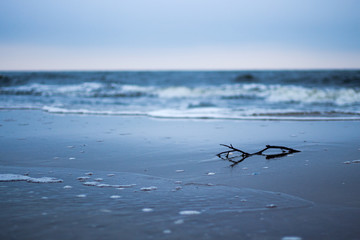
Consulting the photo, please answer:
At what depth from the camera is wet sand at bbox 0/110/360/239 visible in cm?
228

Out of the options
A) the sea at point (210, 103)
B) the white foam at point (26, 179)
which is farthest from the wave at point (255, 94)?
the white foam at point (26, 179)

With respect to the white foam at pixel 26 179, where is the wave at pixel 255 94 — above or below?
above

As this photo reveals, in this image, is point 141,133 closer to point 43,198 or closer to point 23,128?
point 23,128

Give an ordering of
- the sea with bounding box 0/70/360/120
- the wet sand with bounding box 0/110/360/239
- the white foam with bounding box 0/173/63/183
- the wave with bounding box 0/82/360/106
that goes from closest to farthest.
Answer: the wet sand with bounding box 0/110/360/239, the white foam with bounding box 0/173/63/183, the sea with bounding box 0/70/360/120, the wave with bounding box 0/82/360/106

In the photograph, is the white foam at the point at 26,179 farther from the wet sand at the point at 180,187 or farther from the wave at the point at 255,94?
the wave at the point at 255,94

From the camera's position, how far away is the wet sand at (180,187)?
228 cm

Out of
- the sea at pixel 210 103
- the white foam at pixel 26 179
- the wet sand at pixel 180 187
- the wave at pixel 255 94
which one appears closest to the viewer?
the wet sand at pixel 180 187

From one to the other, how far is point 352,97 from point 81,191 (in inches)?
593

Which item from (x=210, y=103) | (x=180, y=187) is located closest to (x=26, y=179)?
(x=180, y=187)

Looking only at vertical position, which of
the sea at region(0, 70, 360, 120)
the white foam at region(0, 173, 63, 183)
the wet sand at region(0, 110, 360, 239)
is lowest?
the white foam at region(0, 173, 63, 183)

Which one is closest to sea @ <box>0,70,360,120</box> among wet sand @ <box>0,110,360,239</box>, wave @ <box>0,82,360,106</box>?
wave @ <box>0,82,360,106</box>

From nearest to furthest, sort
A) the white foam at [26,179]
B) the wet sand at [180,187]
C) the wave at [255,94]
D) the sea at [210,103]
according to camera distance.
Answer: the wet sand at [180,187]
the white foam at [26,179]
the sea at [210,103]
the wave at [255,94]

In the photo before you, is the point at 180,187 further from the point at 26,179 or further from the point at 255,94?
the point at 255,94

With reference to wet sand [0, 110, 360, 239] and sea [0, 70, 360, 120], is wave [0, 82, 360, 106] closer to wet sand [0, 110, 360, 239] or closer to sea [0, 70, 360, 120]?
sea [0, 70, 360, 120]
